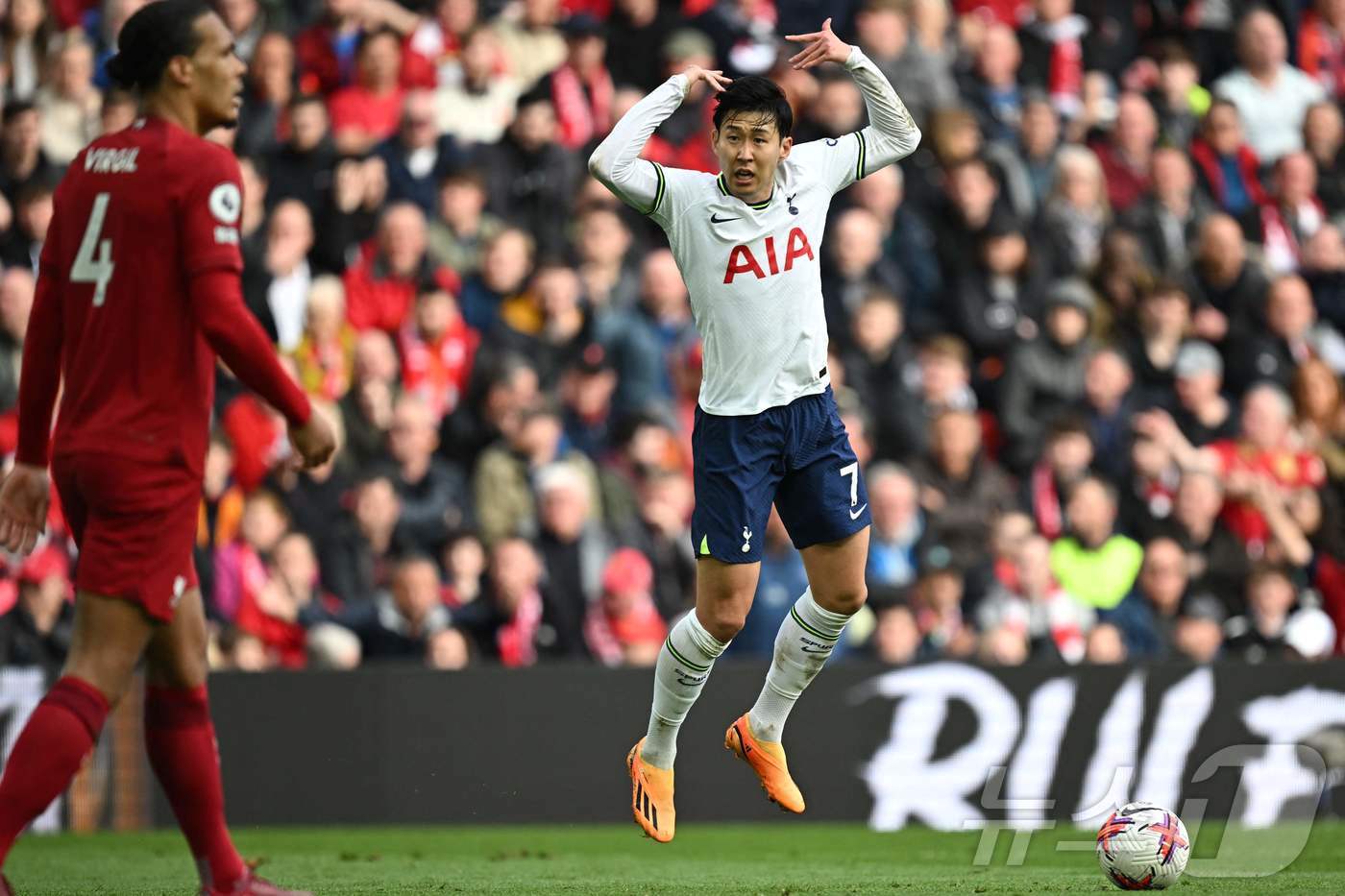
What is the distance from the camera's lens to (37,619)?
39.0 feet

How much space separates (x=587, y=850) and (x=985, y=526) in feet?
13.2

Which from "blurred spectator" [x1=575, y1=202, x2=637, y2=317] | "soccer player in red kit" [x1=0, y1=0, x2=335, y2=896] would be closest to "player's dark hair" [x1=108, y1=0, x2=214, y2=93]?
"soccer player in red kit" [x1=0, y1=0, x2=335, y2=896]

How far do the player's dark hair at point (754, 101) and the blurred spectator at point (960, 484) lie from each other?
5556 millimetres

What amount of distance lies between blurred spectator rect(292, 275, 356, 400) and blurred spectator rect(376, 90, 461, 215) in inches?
46.7

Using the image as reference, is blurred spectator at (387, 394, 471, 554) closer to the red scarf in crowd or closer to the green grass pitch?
the red scarf in crowd

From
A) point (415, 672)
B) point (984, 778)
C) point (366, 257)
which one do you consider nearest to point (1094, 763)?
point (984, 778)

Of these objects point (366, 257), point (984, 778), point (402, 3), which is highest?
point (402, 3)

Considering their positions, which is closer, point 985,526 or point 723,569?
point 723,569

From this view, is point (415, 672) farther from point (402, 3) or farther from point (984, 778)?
point (402, 3)

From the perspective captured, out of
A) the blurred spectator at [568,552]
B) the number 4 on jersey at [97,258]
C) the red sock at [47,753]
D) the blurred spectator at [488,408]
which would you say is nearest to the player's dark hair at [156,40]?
the number 4 on jersey at [97,258]

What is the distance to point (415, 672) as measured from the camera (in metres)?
11.8

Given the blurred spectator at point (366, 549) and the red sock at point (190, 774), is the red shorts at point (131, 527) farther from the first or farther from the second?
the blurred spectator at point (366, 549)

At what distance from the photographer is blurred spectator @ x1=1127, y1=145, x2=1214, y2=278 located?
14.9 m

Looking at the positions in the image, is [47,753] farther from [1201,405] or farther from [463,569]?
[1201,405]
